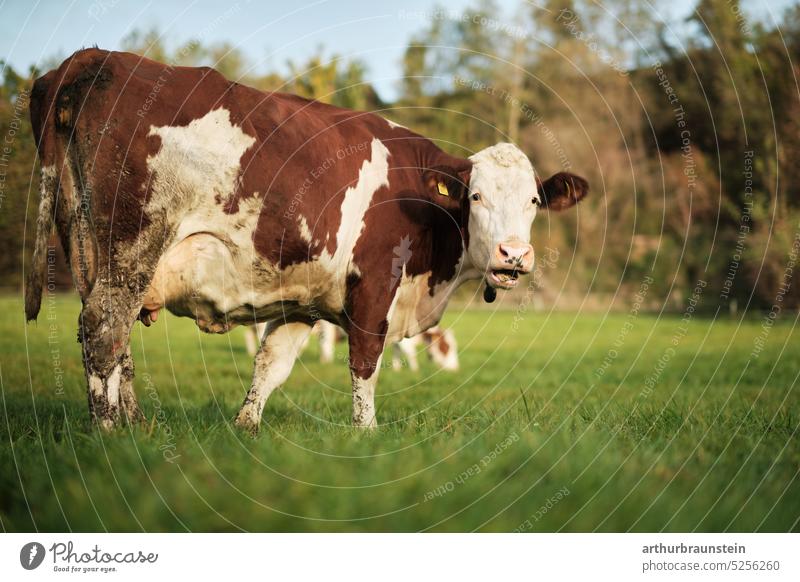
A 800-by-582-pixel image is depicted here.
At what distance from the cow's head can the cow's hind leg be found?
2.91 m

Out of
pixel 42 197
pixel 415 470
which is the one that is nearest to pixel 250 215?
pixel 42 197

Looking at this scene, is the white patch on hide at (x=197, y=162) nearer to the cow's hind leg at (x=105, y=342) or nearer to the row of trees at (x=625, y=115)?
the cow's hind leg at (x=105, y=342)

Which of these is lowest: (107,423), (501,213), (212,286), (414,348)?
(414,348)

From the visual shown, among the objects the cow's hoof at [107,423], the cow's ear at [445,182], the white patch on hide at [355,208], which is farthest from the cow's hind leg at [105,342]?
the cow's ear at [445,182]

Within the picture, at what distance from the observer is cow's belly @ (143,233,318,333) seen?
555 cm

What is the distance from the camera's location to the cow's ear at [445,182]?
644cm

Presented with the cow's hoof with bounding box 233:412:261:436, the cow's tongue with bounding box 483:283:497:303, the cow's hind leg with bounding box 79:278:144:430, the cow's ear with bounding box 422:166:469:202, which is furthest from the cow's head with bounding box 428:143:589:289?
the cow's hind leg with bounding box 79:278:144:430

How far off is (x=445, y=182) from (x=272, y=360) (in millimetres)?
2322

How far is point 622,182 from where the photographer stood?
114 feet

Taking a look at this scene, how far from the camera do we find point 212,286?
18.7 feet

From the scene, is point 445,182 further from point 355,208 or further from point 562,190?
point 562,190

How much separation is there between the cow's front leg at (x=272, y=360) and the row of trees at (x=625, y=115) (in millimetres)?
15840

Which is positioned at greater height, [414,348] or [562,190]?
[562,190]

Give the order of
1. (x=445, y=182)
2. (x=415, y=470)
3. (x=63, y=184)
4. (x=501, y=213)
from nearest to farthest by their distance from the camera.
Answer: (x=415, y=470), (x=63, y=184), (x=501, y=213), (x=445, y=182)
